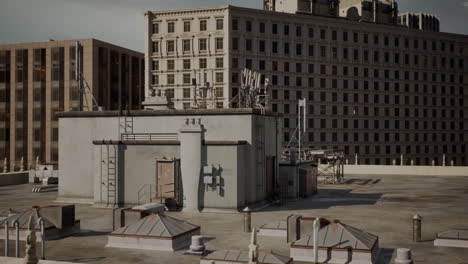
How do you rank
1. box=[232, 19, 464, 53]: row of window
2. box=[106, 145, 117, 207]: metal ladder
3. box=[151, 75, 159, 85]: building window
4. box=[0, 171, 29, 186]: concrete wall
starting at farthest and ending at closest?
1. box=[232, 19, 464, 53]: row of window
2. box=[151, 75, 159, 85]: building window
3. box=[0, 171, 29, 186]: concrete wall
4. box=[106, 145, 117, 207]: metal ladder

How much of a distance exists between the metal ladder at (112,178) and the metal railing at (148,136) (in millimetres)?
2137

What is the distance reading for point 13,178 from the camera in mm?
58656

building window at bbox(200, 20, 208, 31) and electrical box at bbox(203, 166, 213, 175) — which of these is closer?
electrical box at bbox(203, 166, 213, 175)

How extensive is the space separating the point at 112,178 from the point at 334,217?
15.9 metres

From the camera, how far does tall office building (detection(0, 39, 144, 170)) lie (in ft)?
381

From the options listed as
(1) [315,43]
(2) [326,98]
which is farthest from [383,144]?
(1) [315,43]

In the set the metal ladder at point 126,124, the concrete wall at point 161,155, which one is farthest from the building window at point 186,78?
the metal ladder at point 126,124

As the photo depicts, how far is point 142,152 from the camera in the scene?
3856 centimetres

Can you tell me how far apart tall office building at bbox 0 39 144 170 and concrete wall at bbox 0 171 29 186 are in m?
55.9

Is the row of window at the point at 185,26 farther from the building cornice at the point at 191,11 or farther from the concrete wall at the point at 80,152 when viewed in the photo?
the concrete wall at the point at 80,152

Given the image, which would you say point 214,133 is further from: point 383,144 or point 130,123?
point 383,144

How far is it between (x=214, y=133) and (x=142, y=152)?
5468mm

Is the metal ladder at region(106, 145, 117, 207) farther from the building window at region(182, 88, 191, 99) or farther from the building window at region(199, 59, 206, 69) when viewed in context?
the building window at region(182, 88, 191, 99)

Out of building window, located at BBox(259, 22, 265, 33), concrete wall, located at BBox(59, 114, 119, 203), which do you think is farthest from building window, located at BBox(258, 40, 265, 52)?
concrete wall, located at BBox(59, 114, 119, 203)
